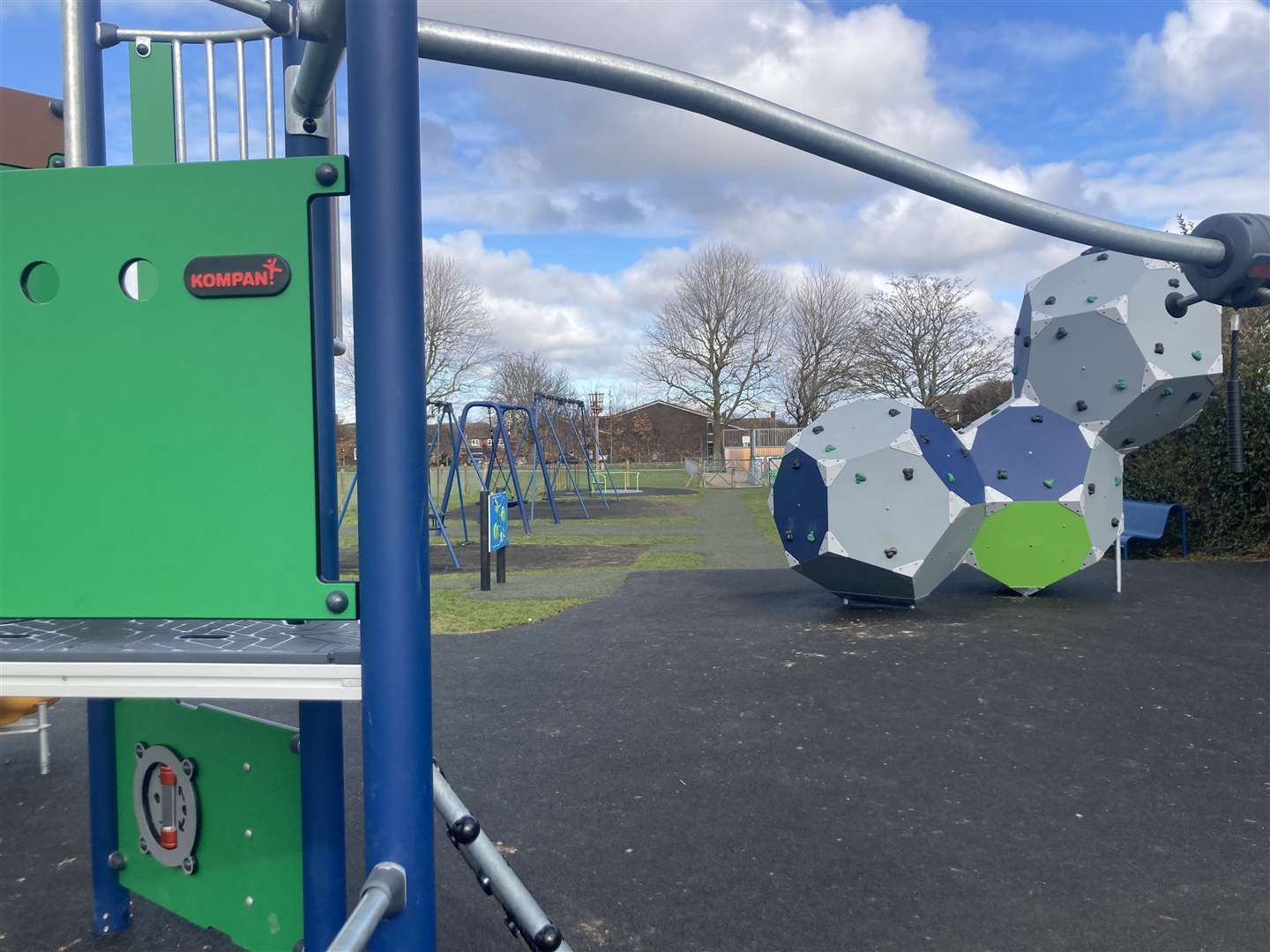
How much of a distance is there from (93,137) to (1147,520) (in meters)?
13.7

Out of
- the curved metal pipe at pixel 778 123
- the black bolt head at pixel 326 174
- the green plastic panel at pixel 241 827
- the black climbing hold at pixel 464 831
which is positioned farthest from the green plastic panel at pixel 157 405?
the green plastic panel at pixel 241 827

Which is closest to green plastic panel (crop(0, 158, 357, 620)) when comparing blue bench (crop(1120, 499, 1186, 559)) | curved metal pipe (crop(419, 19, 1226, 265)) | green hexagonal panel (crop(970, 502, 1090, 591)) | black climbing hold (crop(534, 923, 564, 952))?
curved metal pipe (crop(419, 19, 1226, 265))

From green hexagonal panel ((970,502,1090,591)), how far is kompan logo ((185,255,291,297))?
356 inches

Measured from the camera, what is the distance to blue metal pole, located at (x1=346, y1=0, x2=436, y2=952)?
4.46 ft

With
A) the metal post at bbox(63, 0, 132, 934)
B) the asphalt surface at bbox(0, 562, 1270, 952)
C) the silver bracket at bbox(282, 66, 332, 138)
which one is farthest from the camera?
the asphalt surface at bbox(0, 562, 1270, 952)

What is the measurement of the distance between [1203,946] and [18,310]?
151 inches

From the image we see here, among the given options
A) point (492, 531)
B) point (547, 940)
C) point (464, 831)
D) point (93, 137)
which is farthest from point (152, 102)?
point (492, 531)

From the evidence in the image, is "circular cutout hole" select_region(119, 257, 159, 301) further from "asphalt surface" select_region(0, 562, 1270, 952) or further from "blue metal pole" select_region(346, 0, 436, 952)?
"asphalt surface" select_region(0, 562, 1270, 952)

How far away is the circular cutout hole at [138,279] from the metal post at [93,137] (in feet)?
2.45

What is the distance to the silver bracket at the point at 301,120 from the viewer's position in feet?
6.28

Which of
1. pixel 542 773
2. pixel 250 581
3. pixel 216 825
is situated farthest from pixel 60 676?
pixel 542 773

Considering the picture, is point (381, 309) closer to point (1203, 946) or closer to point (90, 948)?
point (90, 948)

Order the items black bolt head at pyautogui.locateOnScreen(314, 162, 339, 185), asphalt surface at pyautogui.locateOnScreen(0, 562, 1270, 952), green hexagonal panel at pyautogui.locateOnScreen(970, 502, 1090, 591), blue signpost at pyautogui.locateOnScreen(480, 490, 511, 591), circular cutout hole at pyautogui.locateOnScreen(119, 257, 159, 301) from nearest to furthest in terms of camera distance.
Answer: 1. black bolt head at pyautogui.locateOnScreen(314, 162, 339, 185)
2. circular cutout hole at pyautogui.locateOnScreen(119, 257, 159, 301)
3. asphalt surface at pyautogui.locateOnScreen(0, 562, 1270, 952)
4. green hexagonal panel at pyautogui.locateOnScreen(970, 502, 1090, 591)
5. blue signpost at pyautogui.locateOnScreen(480, 490, 511, 591)

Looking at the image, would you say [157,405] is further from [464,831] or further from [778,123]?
[778,123]
